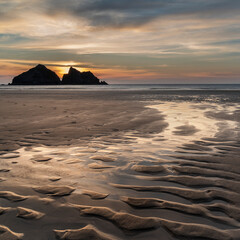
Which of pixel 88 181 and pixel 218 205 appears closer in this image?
pixel 218 205

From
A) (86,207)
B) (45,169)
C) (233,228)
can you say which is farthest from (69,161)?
(233,228)

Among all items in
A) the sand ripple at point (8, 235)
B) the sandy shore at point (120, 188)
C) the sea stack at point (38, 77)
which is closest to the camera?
the sand ripple at point (8, 235)

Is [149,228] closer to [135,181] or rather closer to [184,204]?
[184,204]

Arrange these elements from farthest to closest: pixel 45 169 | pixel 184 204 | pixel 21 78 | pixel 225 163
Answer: pixel 21 78, pixel 225 163, pixel 45 169, pixel 184 204

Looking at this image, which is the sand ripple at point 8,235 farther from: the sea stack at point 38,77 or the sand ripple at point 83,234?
the sea stack at point 38,77

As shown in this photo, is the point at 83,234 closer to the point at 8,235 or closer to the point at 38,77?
the point at 8,235

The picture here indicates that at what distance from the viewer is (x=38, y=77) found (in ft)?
628

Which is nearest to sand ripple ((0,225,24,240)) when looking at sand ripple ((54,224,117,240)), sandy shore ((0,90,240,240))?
sandy shore ((0,90,240,240))

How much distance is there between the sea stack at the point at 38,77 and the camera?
190625 millimetres

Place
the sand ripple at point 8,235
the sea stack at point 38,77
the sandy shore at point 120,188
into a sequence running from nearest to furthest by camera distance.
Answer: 1. the sand ripple at point 8,235
2. the sandy shore at point 120,188
3. the sea stack at point 38,77

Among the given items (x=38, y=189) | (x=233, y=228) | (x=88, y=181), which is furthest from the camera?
(x=88, y=181)

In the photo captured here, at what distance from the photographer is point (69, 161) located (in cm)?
478

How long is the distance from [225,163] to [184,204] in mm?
2027

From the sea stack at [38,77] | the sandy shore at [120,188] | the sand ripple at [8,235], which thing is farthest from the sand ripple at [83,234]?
the sea stack at [38,77]
